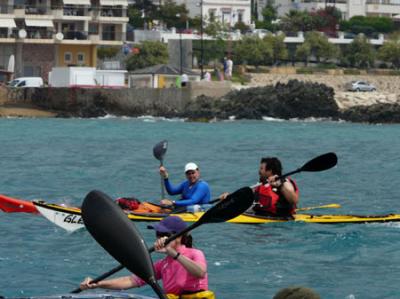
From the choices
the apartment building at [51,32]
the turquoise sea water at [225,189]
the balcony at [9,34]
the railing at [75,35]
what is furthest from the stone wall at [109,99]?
the railing at [75,35]

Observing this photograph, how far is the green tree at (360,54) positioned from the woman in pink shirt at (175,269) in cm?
8208

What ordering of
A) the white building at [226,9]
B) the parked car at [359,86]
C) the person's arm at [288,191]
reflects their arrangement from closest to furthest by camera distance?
1. the person's arm at [288,191]
2. the parked car at [359,86]
3. the white building at [226,9]

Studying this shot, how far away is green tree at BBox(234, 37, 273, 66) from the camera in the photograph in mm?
88250

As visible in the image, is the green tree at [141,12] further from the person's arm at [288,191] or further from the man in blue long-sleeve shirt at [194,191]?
the person's arm at [288,191]

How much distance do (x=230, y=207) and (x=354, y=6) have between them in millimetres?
104896

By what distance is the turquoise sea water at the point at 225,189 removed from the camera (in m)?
17.9

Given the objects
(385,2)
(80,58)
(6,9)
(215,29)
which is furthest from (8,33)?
(385,2)

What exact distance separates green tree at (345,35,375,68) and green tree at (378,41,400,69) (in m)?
0.73

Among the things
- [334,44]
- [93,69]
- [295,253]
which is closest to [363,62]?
[334,44]

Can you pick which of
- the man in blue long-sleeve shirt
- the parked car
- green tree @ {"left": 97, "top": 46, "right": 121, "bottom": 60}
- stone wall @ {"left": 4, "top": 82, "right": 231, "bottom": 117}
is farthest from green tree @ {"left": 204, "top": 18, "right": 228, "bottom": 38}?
the man in blue long-sleeve shirt

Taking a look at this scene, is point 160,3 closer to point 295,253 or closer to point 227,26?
point 227,26

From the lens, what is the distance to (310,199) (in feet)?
95.1

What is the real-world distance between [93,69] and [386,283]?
5819cm

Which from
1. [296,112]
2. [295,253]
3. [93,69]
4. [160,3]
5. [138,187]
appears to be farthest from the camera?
[160,3]
